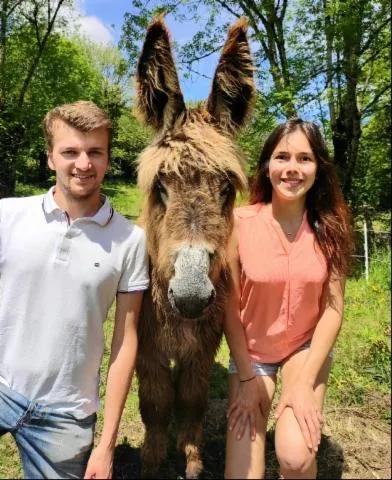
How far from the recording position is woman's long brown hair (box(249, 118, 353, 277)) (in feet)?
9.36

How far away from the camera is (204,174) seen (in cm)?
260

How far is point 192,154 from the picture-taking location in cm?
265

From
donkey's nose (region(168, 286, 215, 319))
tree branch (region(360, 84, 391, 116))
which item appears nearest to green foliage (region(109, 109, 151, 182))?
donkey's nose (region(168, 286, 215, 319))

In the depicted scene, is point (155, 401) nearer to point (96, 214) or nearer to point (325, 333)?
point (325, 333)

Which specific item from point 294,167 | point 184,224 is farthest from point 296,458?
point 294,167

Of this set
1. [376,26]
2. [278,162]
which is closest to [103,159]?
[278,162]

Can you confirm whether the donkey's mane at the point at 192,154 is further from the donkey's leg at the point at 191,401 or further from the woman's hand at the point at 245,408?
the donkey's leg at the point at 191,401

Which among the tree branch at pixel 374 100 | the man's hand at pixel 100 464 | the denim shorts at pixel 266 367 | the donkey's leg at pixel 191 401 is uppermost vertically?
the tree branch at pixel 374 100

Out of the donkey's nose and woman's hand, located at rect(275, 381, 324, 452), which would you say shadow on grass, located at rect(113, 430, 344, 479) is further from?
the donkey's nose

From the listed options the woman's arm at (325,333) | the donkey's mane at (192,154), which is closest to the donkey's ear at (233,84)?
the donkey's mane at (192,154)

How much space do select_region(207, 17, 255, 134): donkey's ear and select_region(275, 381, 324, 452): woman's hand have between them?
1.90 metres

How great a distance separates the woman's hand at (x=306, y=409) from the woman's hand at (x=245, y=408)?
0.17m

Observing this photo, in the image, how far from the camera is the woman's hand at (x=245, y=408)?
267cm

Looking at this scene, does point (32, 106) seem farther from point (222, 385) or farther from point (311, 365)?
point (311, 365)
